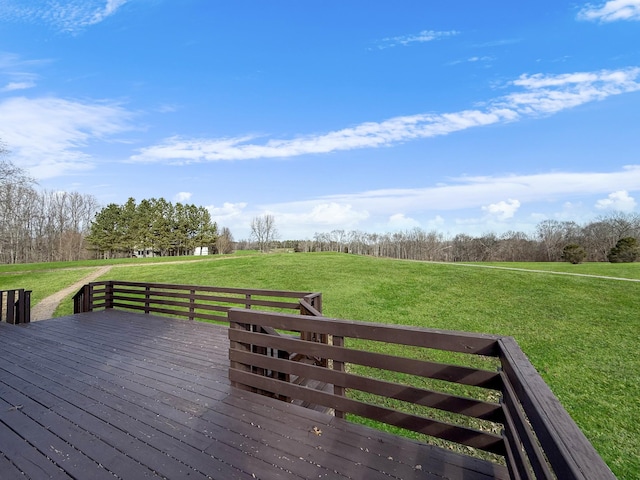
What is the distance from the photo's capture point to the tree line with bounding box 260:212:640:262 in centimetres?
3422

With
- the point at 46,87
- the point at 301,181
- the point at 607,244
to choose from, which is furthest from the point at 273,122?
the point at 607,244

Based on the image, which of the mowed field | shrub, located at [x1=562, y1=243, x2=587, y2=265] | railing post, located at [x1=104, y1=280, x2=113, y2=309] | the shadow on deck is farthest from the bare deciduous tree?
the shadow on deck

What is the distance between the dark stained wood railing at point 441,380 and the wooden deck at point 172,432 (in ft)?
0.68

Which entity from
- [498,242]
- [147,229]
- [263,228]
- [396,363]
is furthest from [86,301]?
[498,242]

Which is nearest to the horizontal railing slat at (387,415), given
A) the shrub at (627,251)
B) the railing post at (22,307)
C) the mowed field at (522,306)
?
the mowed field at (522,306)

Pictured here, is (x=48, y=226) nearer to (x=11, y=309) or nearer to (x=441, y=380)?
(x=11, y=309)

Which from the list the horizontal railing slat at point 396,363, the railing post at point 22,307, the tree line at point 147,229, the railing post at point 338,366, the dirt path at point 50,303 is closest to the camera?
the horizontal railing slat at point 396,363

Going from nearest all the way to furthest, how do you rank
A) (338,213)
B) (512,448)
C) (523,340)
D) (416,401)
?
(512,448) < (416,401) < (523,340) < (338,213)

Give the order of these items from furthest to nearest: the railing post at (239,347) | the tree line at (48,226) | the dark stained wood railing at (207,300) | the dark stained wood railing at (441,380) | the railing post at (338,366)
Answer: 1. the tree line at (48,226)
2. the dark stained wood railing at (207,300)
3. the railing post at (239,347)
4. the railing post at (338,366)
5. the dark stained wood railing at (441,380)

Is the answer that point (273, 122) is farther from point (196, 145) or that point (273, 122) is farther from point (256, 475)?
point (256, 475)

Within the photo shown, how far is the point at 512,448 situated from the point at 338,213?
49.5m

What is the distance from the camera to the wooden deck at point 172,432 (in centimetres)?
220

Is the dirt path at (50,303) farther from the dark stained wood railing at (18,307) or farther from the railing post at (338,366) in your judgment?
the railing post at (338,366)

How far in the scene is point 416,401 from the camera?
2375 millimetres
